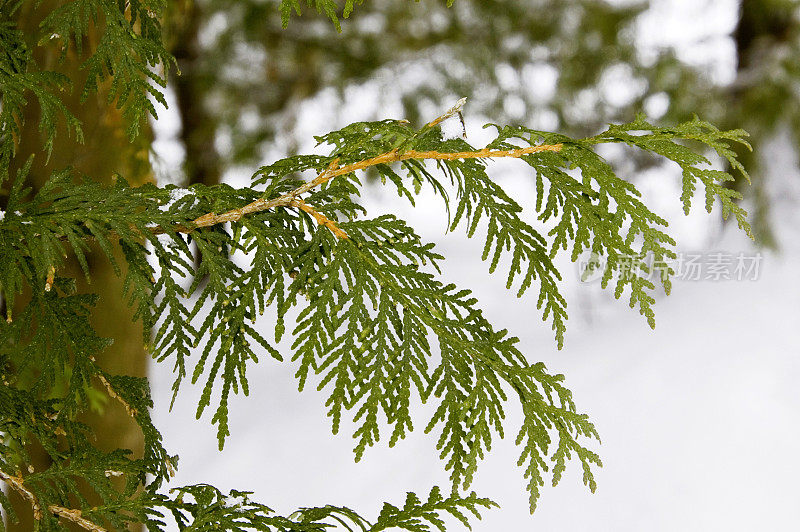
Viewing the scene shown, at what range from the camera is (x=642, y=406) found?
326cm

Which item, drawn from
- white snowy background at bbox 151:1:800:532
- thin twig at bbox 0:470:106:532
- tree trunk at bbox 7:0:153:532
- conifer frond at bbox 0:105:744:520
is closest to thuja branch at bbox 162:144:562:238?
conifer frond at bbox 0:105:744:520

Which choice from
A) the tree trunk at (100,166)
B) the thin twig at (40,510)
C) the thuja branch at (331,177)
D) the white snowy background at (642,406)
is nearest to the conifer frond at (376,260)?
the thuja branch at (331,177)

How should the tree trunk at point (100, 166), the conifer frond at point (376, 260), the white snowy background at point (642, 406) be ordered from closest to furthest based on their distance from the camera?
1. the conifer frond at point (376, 260)
2. the tree trunk at point (100, 166)
3. the white snowy background at point (642, 406)

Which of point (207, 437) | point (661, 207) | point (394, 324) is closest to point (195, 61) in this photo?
point (207, 437)

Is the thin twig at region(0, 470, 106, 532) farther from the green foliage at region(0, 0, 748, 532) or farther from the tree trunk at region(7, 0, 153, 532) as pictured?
the tree trunk at region(7, 0, 153, 532)

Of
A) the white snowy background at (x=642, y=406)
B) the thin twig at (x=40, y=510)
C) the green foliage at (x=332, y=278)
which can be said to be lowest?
the thin twig at (x=40, y=510)

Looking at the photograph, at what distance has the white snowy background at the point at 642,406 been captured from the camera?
2838 millimetres

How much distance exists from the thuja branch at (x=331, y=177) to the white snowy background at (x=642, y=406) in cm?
223

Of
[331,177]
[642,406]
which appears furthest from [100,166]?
[642,406]

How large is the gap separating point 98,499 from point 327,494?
5.50 ft

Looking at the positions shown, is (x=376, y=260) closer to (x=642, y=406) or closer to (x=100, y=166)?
(x=100, y=166)

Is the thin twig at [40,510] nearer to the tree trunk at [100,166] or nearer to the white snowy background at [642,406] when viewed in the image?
the tree trunk at [100,166]

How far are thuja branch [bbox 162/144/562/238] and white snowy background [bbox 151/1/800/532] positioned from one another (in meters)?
2.23

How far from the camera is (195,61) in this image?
390 centimetres
